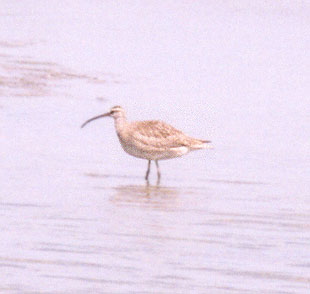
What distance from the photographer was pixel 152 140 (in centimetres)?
1638

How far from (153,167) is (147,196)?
2.35 meters

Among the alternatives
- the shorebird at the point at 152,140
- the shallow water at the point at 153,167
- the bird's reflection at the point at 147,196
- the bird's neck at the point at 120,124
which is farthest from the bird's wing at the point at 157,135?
the bird's reflection at the point at 147,196

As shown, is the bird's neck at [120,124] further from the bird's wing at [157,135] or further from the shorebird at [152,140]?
the bird's wing at [157,135]

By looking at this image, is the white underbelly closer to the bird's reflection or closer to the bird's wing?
the bird's wing

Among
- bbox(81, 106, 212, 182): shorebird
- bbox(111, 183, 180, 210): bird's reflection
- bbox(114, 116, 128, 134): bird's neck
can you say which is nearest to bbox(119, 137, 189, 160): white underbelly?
bbox(81, 106, 212, 182): shorebird

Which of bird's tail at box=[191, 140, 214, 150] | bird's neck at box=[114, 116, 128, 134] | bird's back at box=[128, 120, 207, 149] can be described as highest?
bird's neck at box=[114, 116, 128, 134]

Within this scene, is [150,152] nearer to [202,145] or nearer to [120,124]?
[120,124]

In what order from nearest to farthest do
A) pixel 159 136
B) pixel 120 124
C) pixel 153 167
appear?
pixel 159 136
pixel 120 124
pixel 153 167

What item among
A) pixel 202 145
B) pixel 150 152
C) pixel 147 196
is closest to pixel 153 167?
pixel 150 152

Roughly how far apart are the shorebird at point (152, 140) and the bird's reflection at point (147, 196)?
3.46ft

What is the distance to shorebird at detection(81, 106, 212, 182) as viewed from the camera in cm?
1633

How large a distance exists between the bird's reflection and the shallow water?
3cm

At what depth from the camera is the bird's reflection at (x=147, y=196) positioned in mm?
13885

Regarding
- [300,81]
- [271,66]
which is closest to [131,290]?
[300,81]
